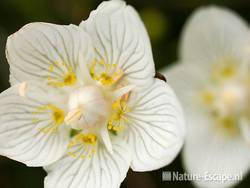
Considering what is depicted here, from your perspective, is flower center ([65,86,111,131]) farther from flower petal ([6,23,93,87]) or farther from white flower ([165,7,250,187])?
white flower ([165,7,250,187])

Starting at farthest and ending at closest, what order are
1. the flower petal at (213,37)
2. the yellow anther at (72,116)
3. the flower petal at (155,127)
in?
the flower petal at (213,37) < the yellow anther at (72,116) < the flower petal at (155,127)

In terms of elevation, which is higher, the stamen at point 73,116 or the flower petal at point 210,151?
the stamen at point 73,116

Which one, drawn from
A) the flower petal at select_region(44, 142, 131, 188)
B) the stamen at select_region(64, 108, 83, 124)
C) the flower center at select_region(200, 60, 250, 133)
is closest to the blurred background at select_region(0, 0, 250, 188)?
the flower center at select_region(200, 60, 250, 133)

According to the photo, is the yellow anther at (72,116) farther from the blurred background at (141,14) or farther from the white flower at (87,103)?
the blurred background at (141,14)

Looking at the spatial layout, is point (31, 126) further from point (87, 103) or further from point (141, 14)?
point (141, 14)

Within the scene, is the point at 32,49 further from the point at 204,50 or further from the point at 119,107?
the point at 204,50

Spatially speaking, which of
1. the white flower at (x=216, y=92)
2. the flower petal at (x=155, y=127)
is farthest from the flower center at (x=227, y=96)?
the flower petal at (x=155, y=127)

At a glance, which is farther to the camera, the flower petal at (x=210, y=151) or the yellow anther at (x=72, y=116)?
the flower petal at (x=210, y=151)
